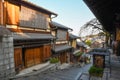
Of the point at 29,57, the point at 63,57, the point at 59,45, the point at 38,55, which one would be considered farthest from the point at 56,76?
the point at 63,57

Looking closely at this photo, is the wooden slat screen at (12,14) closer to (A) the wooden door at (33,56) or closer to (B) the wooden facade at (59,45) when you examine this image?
(A) the wooden door at (33,56)

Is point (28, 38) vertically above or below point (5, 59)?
above

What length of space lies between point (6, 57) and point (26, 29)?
5530mm

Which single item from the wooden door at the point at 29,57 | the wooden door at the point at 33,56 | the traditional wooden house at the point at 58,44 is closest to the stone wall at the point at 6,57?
the wooden door at the point at 29,57

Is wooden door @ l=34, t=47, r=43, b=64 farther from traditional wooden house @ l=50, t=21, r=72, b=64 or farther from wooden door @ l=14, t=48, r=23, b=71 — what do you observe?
wooden door @ l=14, t=48, r=23, b=71

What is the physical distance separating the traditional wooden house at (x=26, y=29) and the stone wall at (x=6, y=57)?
1.01 metres

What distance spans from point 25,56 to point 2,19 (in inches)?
218

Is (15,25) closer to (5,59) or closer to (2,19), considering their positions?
(2,19)

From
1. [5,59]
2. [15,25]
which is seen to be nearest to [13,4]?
[15,25]

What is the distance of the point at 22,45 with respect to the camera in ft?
56.4

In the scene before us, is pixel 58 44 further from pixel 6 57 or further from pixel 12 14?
pixel 6 57

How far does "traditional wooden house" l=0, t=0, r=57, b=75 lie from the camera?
15.4 metres

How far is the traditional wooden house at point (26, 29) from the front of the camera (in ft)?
50.6

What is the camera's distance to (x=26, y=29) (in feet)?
61.8
